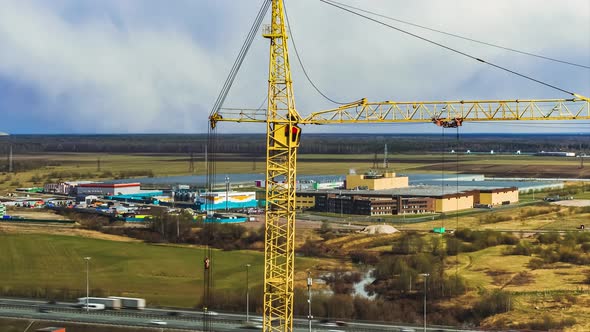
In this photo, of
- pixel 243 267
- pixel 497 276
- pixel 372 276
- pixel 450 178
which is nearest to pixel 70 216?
pixel 243 267

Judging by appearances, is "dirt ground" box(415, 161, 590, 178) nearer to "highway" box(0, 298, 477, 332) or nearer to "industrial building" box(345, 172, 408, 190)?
"industrial building" box(345, 172, 408, 190)

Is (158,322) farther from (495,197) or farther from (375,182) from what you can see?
(375,182)

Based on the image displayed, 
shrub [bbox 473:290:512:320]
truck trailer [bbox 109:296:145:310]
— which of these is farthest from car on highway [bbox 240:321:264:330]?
shrub [bbox 473:290:512:320]

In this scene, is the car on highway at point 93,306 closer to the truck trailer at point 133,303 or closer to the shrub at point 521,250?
the truck trailer at point 133,303

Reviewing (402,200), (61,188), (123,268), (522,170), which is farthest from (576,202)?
(522,170)

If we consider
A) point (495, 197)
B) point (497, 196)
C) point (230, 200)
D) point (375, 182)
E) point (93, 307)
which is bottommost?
point (93, 307)

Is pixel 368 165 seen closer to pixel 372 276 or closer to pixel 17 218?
pixel 17 218
